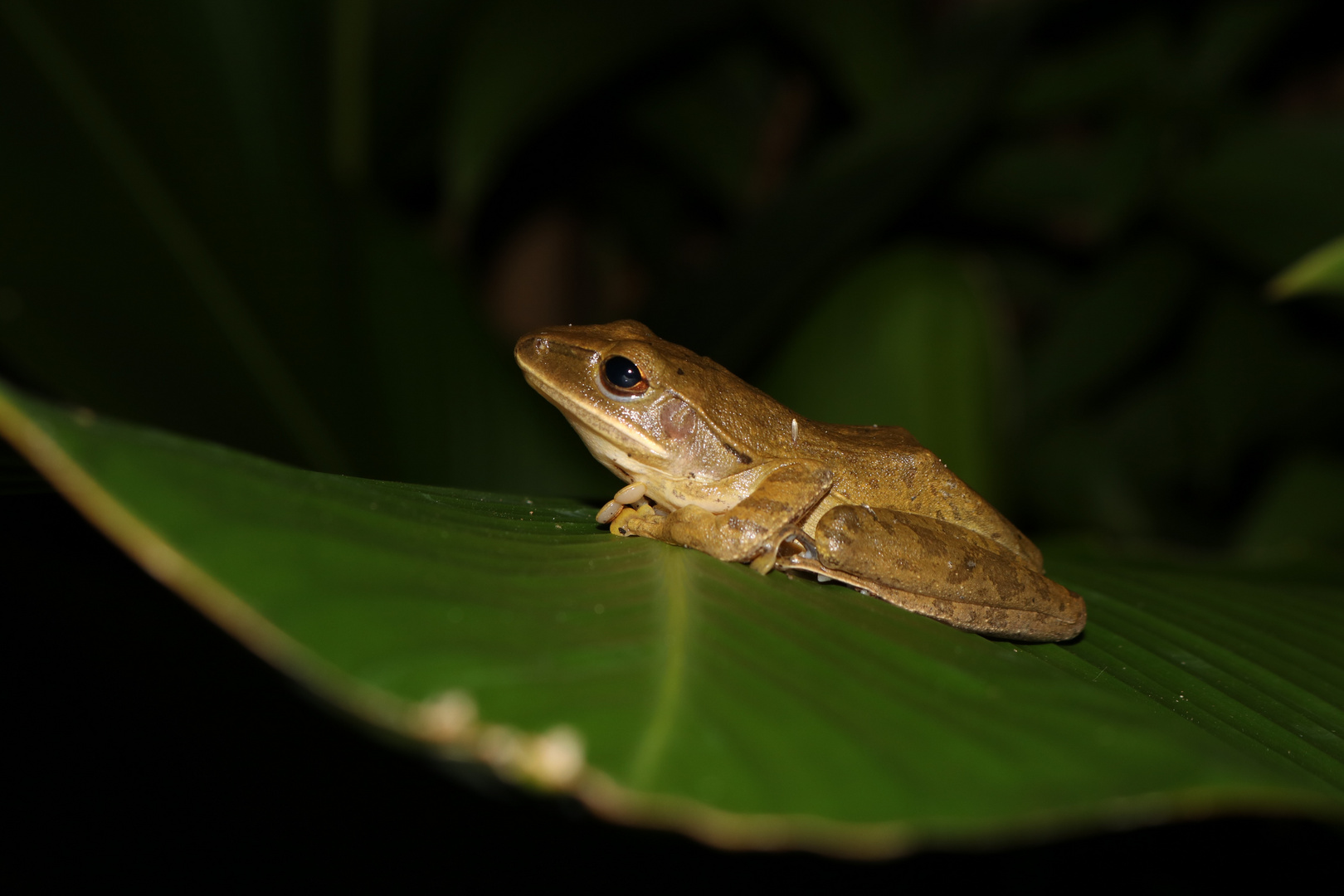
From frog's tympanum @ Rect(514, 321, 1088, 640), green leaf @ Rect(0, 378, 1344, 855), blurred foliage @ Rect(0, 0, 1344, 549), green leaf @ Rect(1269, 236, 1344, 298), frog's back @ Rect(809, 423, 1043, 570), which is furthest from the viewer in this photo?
blurred foliage @ Rect(0, 0, 1344, 549)

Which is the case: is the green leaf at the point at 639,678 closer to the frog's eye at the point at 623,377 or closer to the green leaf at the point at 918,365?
the frog's eye at the point at 623,377

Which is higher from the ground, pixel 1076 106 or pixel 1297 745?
pixel 1076 106

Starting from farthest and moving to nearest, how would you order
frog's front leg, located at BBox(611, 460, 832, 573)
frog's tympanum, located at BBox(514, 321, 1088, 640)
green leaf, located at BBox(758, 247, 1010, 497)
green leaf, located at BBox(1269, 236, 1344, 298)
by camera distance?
green leaf, located at BBox(758, 247, 1010, 497) → frog's tympanum, located at BBox(514, 321, 1088, 640) → frog's front leg, located at BBox(611, 460, 832, 573) → green leaf, located at BBox(1269, 236, 1344, 298)

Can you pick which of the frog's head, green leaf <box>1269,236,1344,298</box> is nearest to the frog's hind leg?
the frog's head

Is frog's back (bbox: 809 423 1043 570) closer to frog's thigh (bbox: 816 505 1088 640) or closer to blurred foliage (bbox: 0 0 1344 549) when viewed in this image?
frog's thigh (bbox: 816 505 1088 640)

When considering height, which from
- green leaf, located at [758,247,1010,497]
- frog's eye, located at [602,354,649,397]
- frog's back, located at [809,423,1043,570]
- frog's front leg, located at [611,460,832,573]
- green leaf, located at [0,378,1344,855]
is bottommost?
green leaf, located at [0,378,1344,855]

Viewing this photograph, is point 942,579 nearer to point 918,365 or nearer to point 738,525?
point 738,525

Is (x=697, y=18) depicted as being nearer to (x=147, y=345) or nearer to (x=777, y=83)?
(x=777, y=83)

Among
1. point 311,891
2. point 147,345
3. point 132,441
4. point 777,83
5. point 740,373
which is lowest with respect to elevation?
point 311,891

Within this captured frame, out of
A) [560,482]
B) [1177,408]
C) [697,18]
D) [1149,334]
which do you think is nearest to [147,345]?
[560,482]
